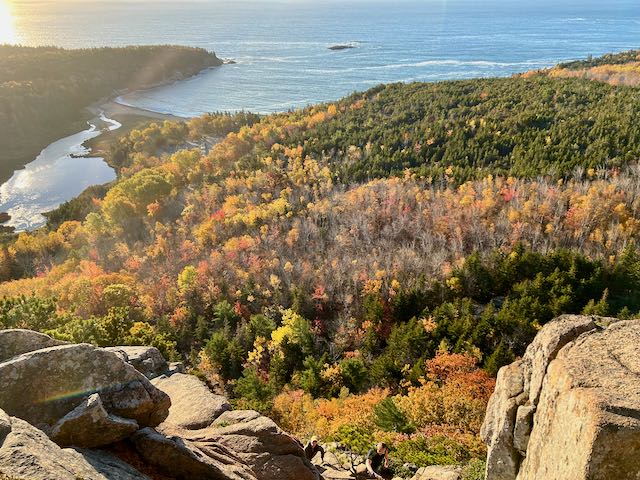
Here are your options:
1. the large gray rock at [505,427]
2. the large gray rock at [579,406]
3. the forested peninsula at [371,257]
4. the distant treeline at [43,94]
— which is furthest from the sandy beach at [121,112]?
the large gray rock at [579,406]

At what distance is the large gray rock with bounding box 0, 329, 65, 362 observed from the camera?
1755cm

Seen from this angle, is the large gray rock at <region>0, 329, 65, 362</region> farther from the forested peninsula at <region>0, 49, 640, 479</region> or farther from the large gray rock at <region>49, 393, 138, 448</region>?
the forested peninsula at <region>0, 49, 640, 479</region>

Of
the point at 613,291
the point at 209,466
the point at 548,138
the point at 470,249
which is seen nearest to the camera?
the point at 209,466

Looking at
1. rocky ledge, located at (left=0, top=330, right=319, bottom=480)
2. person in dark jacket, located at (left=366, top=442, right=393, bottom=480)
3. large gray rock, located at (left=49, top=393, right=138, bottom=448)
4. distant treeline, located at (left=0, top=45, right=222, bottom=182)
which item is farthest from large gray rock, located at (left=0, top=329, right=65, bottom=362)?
distant treeline, located at (left=0, top=45, right=222, bottom=182)

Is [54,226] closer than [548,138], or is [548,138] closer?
[548,138]

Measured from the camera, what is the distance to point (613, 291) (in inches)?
1655

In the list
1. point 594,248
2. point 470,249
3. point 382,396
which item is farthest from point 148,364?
point 594,248

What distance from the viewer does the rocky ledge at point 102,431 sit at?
12945 millimetres

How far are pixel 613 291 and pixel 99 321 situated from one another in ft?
136

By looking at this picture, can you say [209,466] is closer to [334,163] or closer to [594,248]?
[594,248]

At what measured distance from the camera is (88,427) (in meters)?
14.9

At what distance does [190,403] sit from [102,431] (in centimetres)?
937

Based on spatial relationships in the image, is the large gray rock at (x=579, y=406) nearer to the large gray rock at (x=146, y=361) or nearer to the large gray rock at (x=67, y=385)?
the large gray rock at (x=67, y=385)

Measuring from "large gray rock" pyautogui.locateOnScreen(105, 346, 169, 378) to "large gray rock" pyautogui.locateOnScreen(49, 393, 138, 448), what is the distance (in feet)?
40.7
